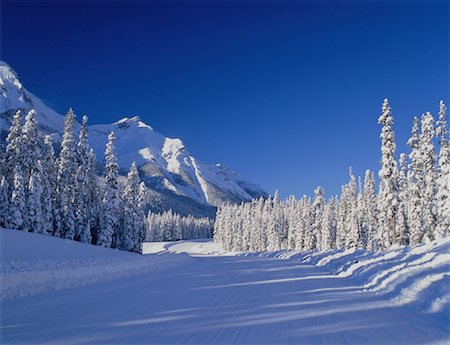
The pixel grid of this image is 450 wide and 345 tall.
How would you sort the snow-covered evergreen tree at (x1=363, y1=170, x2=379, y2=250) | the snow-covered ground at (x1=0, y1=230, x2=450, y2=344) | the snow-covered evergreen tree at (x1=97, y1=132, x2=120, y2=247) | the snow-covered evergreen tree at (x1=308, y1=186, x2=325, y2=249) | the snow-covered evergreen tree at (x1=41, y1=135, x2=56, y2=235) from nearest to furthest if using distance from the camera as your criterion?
the snow-covered ground at (x1=0, y1=230, x2=450, y2=344)
the snow-covered evergreen tree at (x1=41, y1=135, x2=56, y2=235)
the snow-covered evergreen tree at (x1=97, y1=132, x2=120, y2=247)
the snow-covered evergreen tree at (x1=363, y1=170, x2=379, y2=250)
the snow-covered evergreen tree at (x1=308, y1=186, x2=325, y2=249)

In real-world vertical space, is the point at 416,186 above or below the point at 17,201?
above

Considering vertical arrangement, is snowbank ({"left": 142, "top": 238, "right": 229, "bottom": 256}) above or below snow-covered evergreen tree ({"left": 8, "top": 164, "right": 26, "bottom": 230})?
below

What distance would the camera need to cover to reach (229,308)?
38.9 ft

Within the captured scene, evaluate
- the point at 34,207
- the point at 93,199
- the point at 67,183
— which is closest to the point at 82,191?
the point at 67,183

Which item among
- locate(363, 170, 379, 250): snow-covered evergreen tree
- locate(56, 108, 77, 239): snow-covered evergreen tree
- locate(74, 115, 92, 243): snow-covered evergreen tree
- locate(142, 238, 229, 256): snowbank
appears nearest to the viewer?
locate(56, 108, 77, 239): snow-covered evergreen tree

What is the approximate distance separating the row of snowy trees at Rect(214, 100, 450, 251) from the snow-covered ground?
2387 centimetres

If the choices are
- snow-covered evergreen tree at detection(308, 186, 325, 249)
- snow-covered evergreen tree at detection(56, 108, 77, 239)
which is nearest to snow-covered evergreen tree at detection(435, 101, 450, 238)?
snow-covered evergreen tree at detection(308, 186, 325, 249)

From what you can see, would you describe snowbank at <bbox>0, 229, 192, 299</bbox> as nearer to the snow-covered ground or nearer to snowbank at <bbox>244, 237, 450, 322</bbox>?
the snow-covered ground

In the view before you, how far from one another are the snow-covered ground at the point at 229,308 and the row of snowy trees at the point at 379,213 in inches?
940

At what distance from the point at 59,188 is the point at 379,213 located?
148ft

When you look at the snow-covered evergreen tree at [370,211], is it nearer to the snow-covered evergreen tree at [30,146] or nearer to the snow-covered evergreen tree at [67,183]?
the snow-covered evergreen tree at [67,183]

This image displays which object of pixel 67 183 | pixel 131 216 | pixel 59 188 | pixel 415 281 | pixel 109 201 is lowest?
pixel 415 281

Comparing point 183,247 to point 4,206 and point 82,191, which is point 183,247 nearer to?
point 82,191

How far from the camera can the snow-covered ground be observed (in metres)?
8.67
